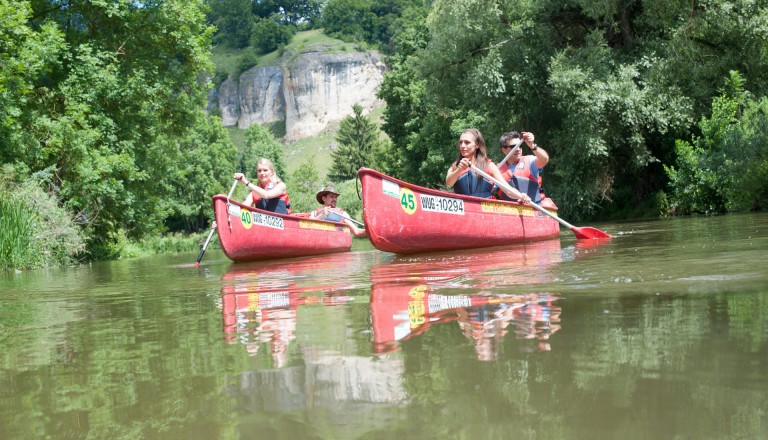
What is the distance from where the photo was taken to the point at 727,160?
18203mm

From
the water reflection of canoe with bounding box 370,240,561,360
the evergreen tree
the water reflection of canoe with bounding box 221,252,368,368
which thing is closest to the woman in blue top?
the water reflection of canoe with bounding box 221,252,368,368

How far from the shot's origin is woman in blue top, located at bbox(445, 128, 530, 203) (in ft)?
30.6

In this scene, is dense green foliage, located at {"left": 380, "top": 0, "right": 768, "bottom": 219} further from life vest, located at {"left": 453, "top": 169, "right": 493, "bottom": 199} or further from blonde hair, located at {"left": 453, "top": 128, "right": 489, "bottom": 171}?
blonde hair, located at {"left": 453, "top": 128, "right": 489, "bottom": 171}

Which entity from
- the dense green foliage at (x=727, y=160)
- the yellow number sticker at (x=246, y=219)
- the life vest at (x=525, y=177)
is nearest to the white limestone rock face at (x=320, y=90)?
the dense green foliage at (x=727, y=160)

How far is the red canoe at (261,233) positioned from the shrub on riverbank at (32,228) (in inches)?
151

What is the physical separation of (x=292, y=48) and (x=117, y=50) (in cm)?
10697

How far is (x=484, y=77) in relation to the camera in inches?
866

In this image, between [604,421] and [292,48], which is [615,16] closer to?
[604,421]

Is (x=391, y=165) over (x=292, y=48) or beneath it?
beneath

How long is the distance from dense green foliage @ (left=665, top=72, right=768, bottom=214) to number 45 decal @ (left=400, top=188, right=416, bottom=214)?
11.8 m

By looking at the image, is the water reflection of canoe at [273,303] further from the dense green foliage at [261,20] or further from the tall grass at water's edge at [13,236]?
the dense green foliage at [261,20]

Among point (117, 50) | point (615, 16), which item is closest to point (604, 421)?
point (117, 50)

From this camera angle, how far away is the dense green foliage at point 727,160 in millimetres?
17562

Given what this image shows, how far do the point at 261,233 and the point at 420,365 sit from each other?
30.2 ft
